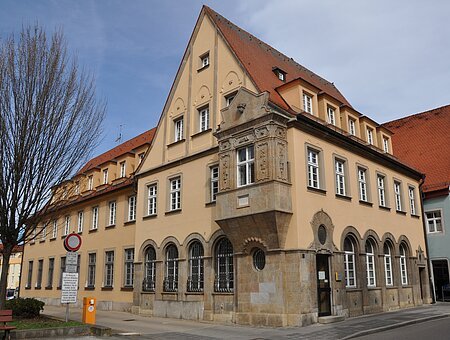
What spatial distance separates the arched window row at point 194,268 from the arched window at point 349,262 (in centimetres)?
486

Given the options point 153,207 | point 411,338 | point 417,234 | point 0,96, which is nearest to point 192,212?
point 153,207

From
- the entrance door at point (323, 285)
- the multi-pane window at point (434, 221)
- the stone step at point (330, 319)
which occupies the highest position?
the multi-pane window at point (434, 221)

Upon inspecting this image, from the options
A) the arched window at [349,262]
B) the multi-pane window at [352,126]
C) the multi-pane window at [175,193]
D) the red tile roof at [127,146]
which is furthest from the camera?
the red tile roof at [127,146]

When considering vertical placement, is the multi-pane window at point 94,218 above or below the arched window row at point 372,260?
above

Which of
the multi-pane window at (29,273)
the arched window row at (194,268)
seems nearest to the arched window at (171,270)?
the arched window row at (194,268)

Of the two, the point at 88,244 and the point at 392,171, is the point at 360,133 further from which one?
the point at 88,244

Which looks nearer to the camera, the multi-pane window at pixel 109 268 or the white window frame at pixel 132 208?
the white window frame at pixel 132 208

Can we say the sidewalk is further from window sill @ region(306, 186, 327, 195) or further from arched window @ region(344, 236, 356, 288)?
window sill @ region(306, 186, 327, 195)

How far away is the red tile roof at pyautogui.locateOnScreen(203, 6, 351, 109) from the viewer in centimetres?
2002

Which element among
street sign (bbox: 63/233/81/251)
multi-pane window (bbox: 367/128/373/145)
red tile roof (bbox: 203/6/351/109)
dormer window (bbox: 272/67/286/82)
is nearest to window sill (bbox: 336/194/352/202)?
red tile roof (bbox: 203/6/351/109)

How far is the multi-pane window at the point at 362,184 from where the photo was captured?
21.5 m

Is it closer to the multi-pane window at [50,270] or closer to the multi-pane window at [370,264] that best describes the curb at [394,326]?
the multi-pane window at [370,264]

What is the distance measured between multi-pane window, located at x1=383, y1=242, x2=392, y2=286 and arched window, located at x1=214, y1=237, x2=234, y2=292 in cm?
803

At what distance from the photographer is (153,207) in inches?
946
